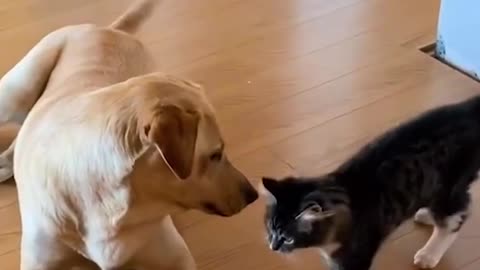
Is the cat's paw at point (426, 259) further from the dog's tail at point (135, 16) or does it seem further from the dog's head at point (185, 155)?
the dog's tail at point (135, 16)

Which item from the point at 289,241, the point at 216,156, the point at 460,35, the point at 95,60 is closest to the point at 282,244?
the point at 289,241

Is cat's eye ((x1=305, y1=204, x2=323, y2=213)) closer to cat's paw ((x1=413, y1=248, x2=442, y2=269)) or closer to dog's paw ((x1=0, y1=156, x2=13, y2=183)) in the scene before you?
cat's paw ((x1=413, y1=248, x2=442, y2=269))

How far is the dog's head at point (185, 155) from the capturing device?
136 cm

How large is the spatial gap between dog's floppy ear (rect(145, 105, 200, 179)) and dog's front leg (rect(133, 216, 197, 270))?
368mm

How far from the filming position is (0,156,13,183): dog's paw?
2.12 meters

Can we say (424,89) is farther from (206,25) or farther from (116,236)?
(116,236)

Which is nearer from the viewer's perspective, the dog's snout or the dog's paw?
the dog's snout

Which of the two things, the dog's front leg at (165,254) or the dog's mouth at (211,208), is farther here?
the dog's front leg at (165,254)

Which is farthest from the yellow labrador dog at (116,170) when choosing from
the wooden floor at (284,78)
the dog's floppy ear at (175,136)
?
the wooden floor at (284,78)

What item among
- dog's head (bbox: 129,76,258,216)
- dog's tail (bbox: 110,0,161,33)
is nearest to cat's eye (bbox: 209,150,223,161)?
dog's head (bbox: 129,76,258,216)

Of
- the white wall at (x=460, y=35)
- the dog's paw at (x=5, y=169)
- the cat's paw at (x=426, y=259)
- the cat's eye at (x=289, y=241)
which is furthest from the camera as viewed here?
the white wall at (x=460, y=35)

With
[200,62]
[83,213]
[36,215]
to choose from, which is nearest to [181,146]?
[83,213]

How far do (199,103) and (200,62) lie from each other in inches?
42.9

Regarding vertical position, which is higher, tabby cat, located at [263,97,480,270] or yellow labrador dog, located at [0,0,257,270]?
yellow labrador dog, located at [0,0,257,270]
